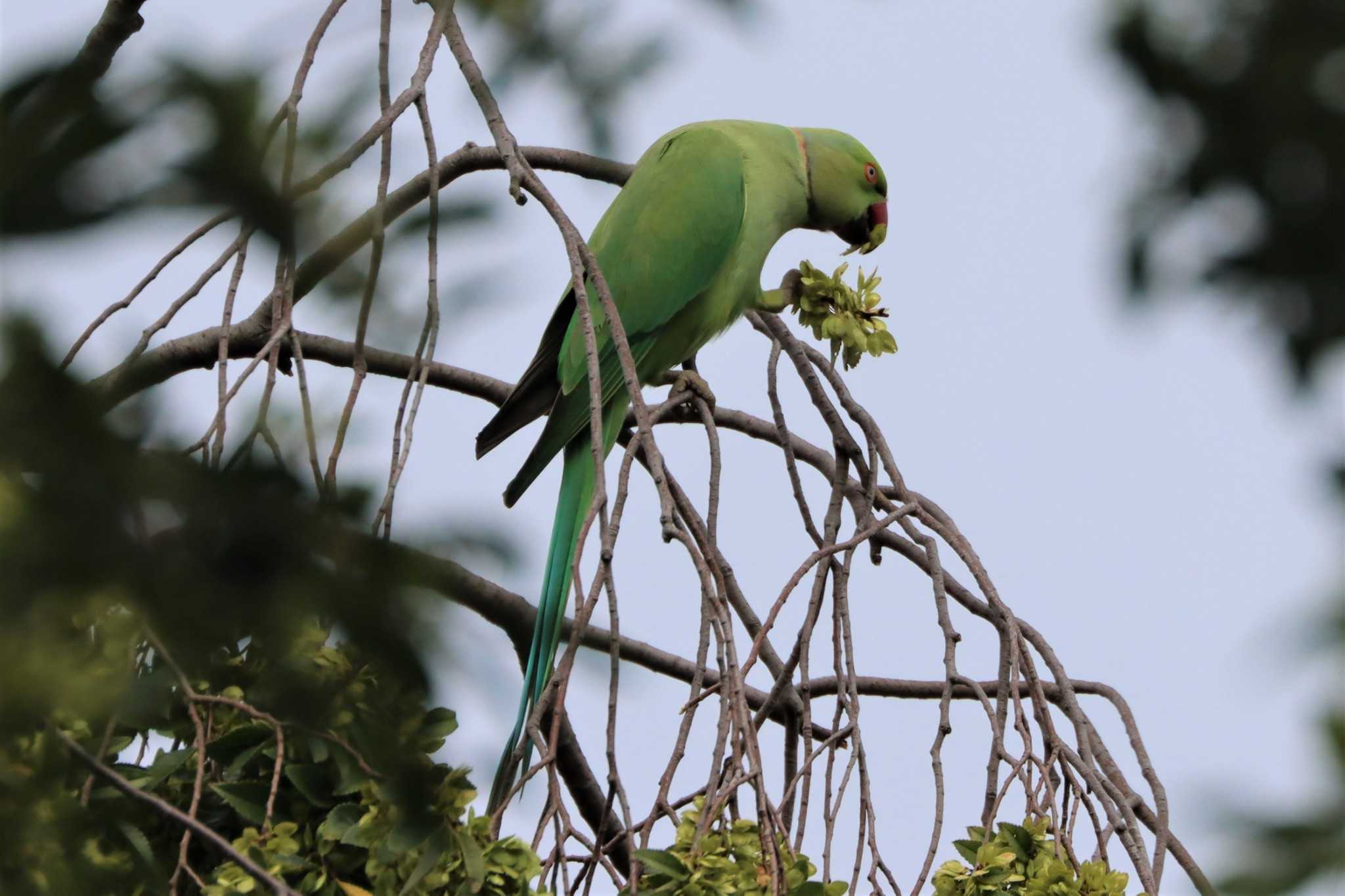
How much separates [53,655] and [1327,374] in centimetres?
82

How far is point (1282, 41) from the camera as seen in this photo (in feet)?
2.69

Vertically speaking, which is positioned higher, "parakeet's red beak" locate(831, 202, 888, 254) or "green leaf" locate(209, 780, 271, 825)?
"parakeet's red beak" locate(831, 202, 888, 254)

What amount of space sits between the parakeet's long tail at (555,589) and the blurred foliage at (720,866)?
22 cm

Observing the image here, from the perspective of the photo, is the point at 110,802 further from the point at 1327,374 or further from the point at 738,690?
the point at 1327,374

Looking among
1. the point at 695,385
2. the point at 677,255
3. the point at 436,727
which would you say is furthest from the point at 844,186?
the point at 436,727

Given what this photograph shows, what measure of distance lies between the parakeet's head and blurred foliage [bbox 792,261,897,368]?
1525 mm

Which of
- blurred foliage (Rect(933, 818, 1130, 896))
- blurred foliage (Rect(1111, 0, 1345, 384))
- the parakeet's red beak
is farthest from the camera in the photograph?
the parakeet's red beak

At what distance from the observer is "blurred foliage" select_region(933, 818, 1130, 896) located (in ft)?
6.30

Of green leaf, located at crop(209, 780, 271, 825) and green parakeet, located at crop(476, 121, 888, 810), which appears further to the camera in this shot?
green parakeet, located at crop(476, 121, 888, 810)

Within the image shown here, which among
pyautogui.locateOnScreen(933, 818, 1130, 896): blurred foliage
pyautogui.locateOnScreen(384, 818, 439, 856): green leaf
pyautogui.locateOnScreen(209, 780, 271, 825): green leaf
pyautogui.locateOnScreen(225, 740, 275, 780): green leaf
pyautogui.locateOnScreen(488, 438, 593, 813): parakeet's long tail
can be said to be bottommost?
pyautogui.locateOnScreen(384, 818, 439, 856): green leaf

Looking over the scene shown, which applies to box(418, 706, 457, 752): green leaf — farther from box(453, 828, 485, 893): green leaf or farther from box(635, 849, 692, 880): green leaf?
box(635, 849, 692, 880): green leaf

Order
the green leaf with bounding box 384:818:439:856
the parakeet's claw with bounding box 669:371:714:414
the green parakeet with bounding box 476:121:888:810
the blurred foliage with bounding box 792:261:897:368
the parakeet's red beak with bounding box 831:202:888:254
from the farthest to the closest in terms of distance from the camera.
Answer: the parakeet's red beak with bounding box 831:202:888:254 → the green parakeet with bounding box 476:121:888:810 → the parakeet's claw with bounding box 669:371:714:414 → the blurred foliage with bounding box 792:261:897:368 → the green leaf with bounding box 384:818:439:856

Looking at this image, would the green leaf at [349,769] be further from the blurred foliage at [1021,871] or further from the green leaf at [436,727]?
the blurred foliage at [1021,871]

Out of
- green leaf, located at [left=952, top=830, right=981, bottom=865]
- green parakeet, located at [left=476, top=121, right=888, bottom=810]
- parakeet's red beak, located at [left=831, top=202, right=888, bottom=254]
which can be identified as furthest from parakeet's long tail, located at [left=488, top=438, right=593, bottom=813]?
parakeet's red beak, located at [left=831, top=202, right=888, bottom=254]
